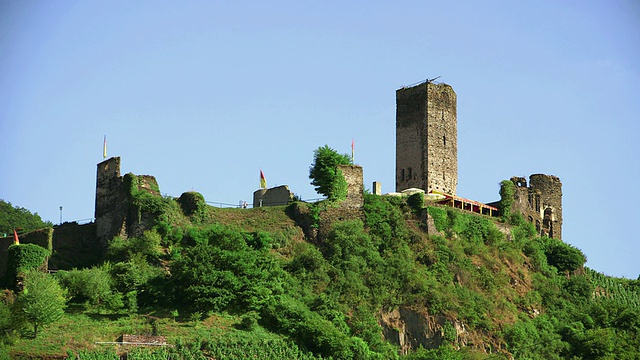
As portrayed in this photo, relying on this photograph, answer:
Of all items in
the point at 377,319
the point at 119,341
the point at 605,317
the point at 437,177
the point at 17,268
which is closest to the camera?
the point at 119,341

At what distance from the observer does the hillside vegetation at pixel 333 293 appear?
5819 cm

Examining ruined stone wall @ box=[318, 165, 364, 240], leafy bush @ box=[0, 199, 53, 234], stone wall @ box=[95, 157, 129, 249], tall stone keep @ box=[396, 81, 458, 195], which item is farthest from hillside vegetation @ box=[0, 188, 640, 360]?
leafy bush @ box=[0, 199, 53, 234]

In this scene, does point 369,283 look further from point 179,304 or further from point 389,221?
point 179,304

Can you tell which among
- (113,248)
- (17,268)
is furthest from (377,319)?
(17,268)

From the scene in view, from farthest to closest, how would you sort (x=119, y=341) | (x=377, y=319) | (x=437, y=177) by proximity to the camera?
(x=437, y=177)
(x=377, y=319)
(x=119, y=341)

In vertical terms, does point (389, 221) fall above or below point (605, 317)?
above

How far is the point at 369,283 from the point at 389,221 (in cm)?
543

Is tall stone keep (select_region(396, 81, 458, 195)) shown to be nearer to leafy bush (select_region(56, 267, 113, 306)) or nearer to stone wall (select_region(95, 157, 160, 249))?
stone wall (select_region(95, 157, 160, 249))

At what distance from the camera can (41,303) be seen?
5531cm

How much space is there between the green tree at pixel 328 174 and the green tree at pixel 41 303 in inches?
698

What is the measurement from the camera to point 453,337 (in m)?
65.4

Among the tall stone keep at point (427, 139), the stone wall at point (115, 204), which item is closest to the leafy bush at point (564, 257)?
the tall stone keep at point (427, 139)

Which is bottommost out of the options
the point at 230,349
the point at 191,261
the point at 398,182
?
the point at 230,349

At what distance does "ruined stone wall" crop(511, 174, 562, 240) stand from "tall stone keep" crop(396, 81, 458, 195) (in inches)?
171
